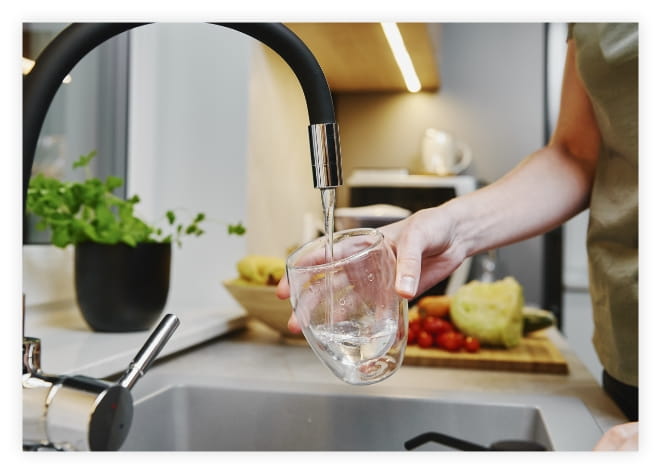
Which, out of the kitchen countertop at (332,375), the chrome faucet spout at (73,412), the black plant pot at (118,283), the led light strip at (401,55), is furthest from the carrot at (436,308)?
the chrome faucet spout at (73,412)

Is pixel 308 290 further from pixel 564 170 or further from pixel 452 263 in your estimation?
pixel 564 170

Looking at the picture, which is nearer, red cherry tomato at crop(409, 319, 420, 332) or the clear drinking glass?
the clear drinking glass

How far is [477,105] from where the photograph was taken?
2.73 meters

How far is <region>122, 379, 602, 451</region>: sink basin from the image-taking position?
2.69 feet

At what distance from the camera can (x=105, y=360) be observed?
82 centimetres

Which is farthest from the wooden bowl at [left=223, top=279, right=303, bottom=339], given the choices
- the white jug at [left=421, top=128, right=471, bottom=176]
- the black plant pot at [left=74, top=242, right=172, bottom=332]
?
the white jug at [left=421, top=128, right=471, bottom=176]

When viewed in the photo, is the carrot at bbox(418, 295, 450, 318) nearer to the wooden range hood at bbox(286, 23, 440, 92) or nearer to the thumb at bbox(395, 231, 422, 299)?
the wooden range hood at bbox(286, 23, 440, 92)

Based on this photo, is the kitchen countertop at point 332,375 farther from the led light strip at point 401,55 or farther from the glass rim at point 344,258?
the led light strip at point 401,55

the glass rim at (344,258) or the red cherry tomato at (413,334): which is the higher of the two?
the glass rim at (344,258)

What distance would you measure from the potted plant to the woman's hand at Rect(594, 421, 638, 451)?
0.71 meters

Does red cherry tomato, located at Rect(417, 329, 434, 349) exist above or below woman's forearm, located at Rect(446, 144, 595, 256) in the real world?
below

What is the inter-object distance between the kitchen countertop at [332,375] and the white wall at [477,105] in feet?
5.50

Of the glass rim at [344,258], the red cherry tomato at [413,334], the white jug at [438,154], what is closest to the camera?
the glass rim at [344,258]

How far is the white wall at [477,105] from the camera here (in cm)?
271
